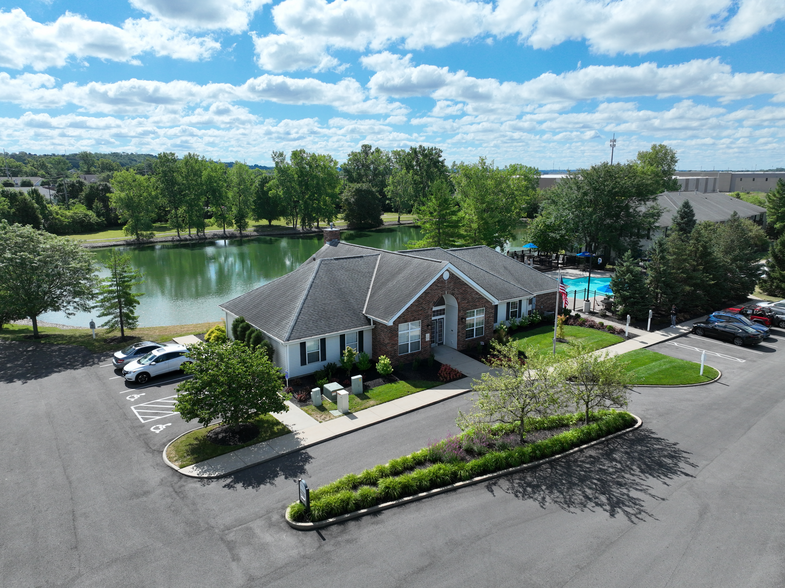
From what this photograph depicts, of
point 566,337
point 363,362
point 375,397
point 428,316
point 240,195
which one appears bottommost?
point 375,397

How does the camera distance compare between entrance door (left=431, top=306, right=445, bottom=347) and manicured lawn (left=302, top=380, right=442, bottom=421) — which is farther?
entrance door (left=431, top=306, right=445, bottom=347)

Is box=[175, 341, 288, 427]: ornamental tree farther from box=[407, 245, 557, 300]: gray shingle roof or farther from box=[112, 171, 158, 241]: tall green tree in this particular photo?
box=[112, 171, 158, 241]: tall green tree

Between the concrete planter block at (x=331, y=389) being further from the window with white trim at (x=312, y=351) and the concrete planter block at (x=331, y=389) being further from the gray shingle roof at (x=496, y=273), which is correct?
the gray shingle roof at (x=496, y=273)

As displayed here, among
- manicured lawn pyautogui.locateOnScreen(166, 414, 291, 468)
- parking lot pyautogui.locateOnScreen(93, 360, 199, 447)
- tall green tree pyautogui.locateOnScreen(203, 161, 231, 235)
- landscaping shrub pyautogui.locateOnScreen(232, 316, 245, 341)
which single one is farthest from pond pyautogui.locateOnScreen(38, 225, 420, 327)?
manicured lawn pyautogui.locateOnScreen(166, 414, 291, 468)

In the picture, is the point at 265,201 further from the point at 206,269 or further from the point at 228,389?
the point at 228,389

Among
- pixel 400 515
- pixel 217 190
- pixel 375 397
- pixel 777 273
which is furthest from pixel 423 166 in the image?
pixel 400 515
